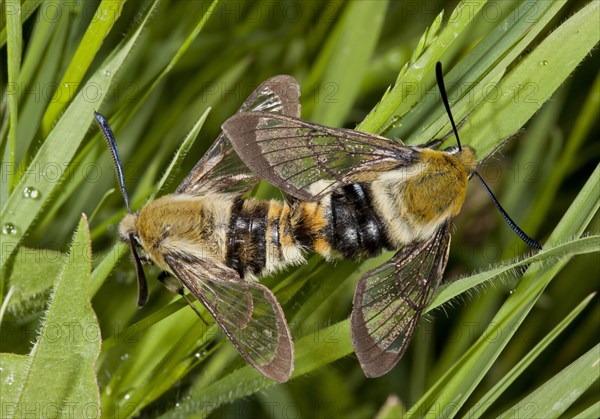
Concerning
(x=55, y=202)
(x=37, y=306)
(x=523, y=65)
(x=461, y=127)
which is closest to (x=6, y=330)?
(x=37, y=306)

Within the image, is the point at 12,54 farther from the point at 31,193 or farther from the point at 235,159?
the point at 235,159

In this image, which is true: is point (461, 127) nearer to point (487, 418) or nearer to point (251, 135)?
point (251, 135)

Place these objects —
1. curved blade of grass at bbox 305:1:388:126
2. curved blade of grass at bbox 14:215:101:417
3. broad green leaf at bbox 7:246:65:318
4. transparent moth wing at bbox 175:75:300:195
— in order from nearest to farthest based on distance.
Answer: curved blade of grass at bbox 14:215:101:417
broad green leaf at bbox 7:246:65:318
transparent moth wing at bbox 175:75:300:195
curved blade of grass at bbox 305:1:388:126

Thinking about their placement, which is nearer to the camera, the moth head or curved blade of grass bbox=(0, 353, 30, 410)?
curved blade of grass bbox=(0, 353, 30, 410)

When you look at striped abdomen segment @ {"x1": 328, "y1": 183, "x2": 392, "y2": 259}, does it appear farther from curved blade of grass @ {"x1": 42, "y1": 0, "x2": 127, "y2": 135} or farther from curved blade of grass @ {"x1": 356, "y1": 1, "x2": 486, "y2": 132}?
curved blade of grass @ {"x1": 42, "y1": 0, "x2": 127, "y2": 135}

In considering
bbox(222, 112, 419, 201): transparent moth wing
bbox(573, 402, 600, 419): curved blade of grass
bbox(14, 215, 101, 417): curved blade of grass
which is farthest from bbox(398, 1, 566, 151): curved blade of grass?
bbox(14, 215, 101, 417): curved blade of grass
